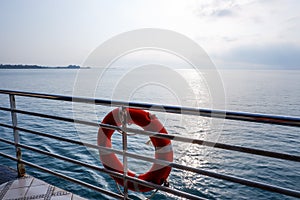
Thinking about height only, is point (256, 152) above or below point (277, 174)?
above

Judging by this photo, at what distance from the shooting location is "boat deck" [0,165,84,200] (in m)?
1.68

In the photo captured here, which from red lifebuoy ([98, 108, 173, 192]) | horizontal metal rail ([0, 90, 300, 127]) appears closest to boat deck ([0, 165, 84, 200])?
red lifebuoy ([98, 108, 173, 192])

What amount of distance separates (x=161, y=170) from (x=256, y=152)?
60cm

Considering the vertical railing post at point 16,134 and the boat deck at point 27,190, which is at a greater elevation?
the vertical railing post at point 16,134

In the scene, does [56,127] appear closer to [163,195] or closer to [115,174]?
[163,195]

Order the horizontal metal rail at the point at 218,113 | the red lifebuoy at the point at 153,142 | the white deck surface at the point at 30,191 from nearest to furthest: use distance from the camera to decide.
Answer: the horizontal metal rail at the point at 218,113 → the red lifebuoy at the point at 153,142 → the white deck surface at the point at 30,191

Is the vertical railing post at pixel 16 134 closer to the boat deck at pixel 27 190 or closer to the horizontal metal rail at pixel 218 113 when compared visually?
the boat deck at pixel 27 190

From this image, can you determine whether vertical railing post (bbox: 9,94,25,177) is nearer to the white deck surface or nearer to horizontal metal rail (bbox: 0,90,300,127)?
the white deck surface

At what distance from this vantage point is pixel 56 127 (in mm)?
8117

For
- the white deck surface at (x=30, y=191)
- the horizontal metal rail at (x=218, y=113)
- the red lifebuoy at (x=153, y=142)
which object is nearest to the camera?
the horizontal metal rail at (x=218, y=113)

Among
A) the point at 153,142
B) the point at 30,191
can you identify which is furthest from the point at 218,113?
the point at 30,191

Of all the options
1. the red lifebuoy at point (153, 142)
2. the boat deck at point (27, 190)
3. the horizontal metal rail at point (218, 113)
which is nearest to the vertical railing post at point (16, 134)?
the boat deck at point (27, 190)

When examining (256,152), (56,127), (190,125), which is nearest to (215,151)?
(190,125)

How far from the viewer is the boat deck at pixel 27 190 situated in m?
1.68
